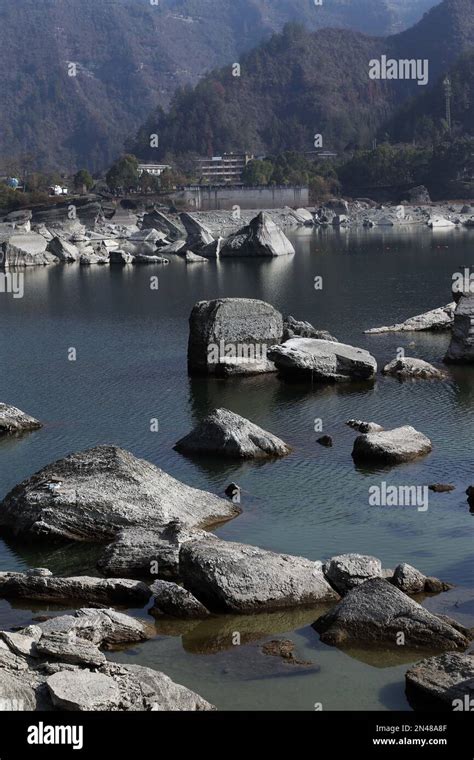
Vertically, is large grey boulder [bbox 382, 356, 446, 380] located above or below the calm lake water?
above

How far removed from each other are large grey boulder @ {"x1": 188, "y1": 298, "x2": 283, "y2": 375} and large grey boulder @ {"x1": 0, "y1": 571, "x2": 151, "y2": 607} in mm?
17347

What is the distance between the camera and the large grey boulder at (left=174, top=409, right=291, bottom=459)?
80.8 ft

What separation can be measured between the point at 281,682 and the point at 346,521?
667 centimetres

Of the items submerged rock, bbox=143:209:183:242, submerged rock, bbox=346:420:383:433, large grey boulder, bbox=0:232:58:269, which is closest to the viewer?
submerged rock, bbox=346:420:383:433

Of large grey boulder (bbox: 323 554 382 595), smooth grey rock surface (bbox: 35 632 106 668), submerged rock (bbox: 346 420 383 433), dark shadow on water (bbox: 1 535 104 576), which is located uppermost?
smooth grey rock surface (bbox: 35 632 106 668)

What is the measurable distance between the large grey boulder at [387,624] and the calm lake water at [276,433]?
9.4 inches

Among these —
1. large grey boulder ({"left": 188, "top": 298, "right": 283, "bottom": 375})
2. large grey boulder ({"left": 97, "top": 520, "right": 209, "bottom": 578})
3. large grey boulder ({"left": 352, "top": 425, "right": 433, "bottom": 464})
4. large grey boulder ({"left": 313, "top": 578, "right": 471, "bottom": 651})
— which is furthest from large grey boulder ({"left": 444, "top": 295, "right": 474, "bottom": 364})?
large grey boulder ({"left": 313, "top": 578, "right": 471, "bottom": 651})

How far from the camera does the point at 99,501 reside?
19734 mm

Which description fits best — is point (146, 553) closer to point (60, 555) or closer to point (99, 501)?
point (60, 555)

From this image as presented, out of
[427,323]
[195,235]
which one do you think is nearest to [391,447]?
[427,323]

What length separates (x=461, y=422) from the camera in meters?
27.7

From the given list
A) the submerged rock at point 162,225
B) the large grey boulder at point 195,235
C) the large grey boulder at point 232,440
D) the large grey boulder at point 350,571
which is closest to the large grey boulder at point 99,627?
the large grey boulder at point 350,571

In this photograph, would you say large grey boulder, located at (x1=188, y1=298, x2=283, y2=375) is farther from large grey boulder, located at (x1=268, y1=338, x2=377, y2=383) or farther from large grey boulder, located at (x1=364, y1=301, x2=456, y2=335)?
large grey boulder, located at (x1=364, y1=301, x2=456, y2=335)
